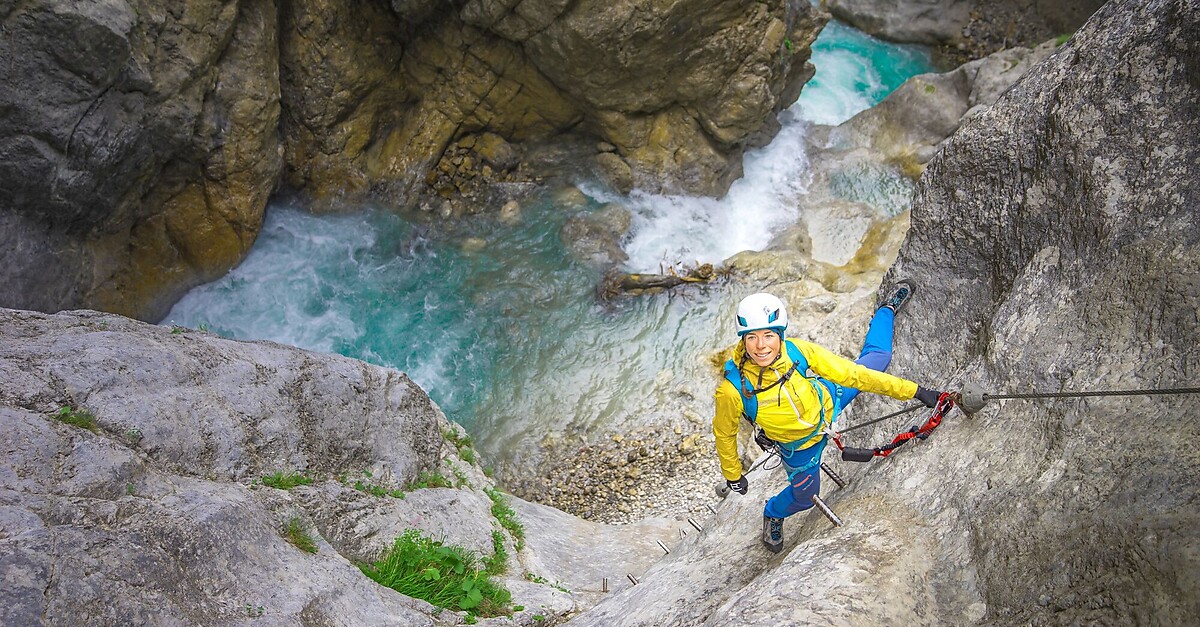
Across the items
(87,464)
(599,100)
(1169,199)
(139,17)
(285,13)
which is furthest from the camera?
(599,100)

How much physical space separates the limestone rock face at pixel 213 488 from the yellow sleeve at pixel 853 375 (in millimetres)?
3441

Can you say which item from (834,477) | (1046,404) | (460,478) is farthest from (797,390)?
(460,478)

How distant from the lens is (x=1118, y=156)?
4832 mm

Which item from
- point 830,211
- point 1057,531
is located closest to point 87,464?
point 1057,531

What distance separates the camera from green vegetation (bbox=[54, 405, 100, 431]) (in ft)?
16.8

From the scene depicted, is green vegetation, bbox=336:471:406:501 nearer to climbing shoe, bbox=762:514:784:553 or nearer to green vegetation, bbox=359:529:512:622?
green vegetation, bbox=359:529:512:622

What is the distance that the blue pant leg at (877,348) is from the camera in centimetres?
580

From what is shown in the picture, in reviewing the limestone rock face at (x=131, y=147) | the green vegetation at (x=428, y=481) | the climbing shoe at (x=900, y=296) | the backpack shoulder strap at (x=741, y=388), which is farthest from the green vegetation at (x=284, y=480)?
the limestone rock face at (x=131, y=147)

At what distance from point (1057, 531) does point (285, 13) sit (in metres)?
14.4

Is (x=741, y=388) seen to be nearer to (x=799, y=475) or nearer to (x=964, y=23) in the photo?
(x=799, y=475)

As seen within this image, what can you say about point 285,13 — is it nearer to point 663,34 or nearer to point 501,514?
point 663,34

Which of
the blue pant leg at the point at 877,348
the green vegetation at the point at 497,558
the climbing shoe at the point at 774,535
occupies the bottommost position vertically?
the green vegetation at the point at 497,558

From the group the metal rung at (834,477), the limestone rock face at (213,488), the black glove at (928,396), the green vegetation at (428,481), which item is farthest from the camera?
the green vegetation at (428,481)

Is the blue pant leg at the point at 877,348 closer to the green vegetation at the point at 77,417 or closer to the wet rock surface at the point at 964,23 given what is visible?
the green vegetation at the point at 77,417
